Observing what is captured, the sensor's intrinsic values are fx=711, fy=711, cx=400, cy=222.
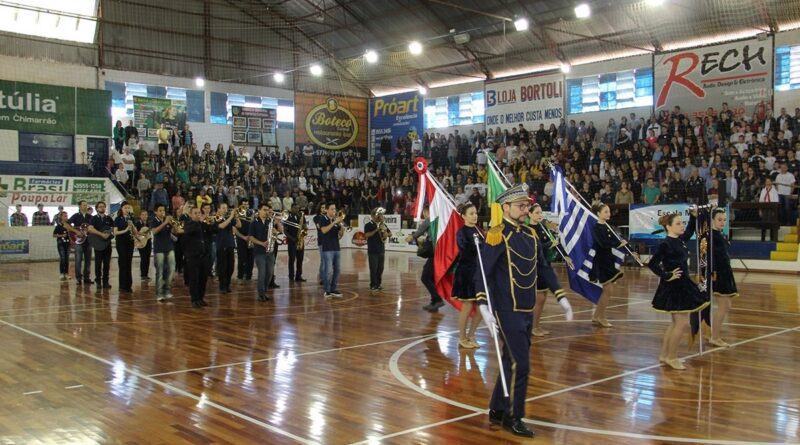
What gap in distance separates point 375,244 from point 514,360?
9.74 m

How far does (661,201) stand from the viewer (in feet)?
72.2

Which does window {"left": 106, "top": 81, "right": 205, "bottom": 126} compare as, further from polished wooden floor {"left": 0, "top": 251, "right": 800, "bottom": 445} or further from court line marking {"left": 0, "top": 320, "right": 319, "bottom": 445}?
court line marking {"left": 0, "top": 320, "right": 319, "bottom": 445}

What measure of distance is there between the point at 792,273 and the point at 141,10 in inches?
1130

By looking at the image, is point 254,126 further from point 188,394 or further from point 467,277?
point 188,394

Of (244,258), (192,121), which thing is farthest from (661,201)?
(192,121)

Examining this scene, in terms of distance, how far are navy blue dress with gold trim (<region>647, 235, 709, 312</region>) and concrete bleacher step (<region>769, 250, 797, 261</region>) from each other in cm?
1362

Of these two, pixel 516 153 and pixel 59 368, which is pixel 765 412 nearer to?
pixel 59 368

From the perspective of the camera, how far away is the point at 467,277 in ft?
31.0

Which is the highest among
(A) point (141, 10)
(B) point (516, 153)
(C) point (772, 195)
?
(A) point (141, 10)

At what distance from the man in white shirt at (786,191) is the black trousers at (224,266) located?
15600 mm

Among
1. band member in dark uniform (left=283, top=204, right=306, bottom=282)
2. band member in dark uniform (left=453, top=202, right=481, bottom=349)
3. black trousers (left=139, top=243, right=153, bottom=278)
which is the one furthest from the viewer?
black trousers (left=139, top=243, right=153, bottom=278)

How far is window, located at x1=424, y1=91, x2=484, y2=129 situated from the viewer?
117ft

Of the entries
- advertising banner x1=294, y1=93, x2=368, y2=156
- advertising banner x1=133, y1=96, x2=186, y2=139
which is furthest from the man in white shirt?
advertising banner x1=133, y1=96, x2=186, y2=139

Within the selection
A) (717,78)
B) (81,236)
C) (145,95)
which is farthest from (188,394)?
(145,95)
